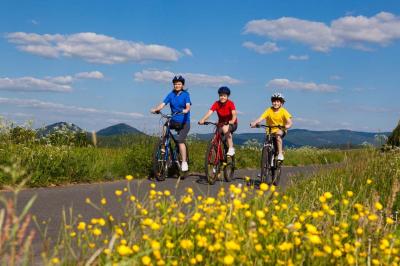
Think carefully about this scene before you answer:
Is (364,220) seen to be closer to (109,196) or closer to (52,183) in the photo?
(109,196)

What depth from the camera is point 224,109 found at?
11.9m

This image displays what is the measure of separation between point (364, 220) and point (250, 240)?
3.69ft

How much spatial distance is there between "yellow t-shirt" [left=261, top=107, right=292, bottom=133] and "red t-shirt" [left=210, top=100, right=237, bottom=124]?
75 cm

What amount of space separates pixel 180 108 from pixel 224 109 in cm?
100

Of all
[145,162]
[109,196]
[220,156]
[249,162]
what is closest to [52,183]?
[109,196]

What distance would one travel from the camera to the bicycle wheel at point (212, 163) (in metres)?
11.5

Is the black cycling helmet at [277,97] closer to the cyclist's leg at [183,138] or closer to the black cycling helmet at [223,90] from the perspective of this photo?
the black cycling helmet at [223,90]

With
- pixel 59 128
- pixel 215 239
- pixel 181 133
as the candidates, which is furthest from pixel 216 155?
pixel 215 239

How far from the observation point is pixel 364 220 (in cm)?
400

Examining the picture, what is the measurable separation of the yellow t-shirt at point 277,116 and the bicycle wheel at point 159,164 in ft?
7.93

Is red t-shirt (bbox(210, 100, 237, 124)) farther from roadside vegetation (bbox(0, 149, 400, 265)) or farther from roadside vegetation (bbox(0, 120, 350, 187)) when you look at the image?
roadside vegetation (bbox(0, 149, 400, 265))

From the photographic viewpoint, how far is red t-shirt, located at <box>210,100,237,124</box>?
39.1 feet

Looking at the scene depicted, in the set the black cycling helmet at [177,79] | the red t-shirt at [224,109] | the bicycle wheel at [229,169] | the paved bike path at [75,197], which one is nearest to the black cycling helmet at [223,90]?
the red t-shirt at [224,109]

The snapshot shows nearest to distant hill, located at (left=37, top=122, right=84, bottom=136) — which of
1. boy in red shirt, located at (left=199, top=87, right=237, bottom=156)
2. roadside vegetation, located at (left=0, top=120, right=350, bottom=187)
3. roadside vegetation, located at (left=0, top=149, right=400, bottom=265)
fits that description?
roadside vegetation, located at (left=0, top=120, right=350, bottom=187)
